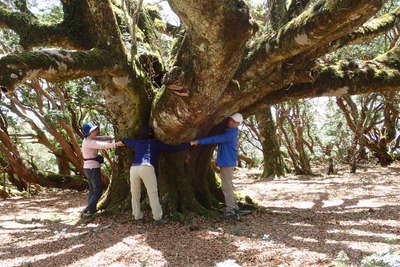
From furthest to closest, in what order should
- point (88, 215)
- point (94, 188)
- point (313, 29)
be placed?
point (94, 188)
point (88, 215)
point (313, 29)

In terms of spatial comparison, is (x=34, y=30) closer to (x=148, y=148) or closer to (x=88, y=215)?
(x=148, y=148)

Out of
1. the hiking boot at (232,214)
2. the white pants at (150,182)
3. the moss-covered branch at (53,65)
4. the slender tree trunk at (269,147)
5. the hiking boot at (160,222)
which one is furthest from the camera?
the slender tree trunk at (269,147)

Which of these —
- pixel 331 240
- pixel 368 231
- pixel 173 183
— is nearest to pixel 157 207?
pixel 173 183

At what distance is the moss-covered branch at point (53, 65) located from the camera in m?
4.06

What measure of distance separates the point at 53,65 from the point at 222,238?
10.2 ft

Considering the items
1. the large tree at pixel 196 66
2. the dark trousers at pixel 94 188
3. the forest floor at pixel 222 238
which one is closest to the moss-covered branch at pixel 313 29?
the large tree at pixel 196 66

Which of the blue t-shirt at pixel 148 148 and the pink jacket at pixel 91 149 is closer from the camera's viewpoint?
the blue t-shirt at pixel 148 148

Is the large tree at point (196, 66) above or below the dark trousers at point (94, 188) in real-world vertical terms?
above

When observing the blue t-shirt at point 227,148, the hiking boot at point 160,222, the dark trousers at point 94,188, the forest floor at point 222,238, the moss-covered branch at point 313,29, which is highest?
the moss-covered branch at point 313,29

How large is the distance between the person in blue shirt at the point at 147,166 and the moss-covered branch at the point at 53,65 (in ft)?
3.97

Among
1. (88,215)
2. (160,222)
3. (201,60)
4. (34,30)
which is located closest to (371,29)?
(201,60)

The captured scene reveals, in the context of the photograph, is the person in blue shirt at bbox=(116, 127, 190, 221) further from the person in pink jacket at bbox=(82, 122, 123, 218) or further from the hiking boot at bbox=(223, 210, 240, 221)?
the hiking boot at bbox=(223, 210, 240, 221)

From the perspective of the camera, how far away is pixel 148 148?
5.79 m

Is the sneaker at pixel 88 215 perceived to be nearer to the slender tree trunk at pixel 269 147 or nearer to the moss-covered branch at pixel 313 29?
the moss-covered branch at pixel 313 29
